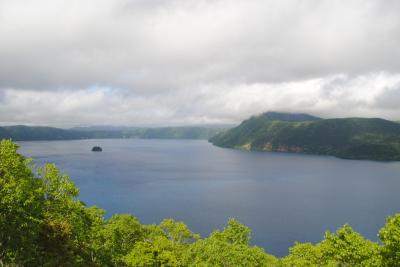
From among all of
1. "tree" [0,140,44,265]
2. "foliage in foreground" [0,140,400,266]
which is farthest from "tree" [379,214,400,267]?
"tree" [0,140,44,265]

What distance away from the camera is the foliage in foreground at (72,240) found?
3691 centimetres

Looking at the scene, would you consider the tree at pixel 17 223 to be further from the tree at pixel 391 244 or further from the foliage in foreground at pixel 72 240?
the tree at pixel 391 244

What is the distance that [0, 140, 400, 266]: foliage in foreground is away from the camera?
1453 inches

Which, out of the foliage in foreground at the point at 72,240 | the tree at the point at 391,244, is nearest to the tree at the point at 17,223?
the foliage in foreground at the point at 72,240

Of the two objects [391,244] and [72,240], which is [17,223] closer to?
[72,240]

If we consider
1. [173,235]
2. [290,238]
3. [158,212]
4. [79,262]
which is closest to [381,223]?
[290,238]

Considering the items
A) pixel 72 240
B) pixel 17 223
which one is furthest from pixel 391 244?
pixel 17 223

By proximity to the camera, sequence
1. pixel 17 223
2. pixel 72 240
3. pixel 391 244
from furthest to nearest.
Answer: pixel 72 240 → pixel 391 244 → pixel 17 223

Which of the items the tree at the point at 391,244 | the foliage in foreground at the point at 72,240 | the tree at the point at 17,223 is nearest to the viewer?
the tree at the point at 17,223

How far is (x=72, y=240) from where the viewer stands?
48.0 meters

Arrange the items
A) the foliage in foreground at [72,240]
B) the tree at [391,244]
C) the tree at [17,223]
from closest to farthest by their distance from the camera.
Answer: the tree at [17,223], the foliage in foreground at [72,240], the tree at [391,244]

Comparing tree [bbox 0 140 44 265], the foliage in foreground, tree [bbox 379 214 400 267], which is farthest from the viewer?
tree [bbox 379 214 400 267]

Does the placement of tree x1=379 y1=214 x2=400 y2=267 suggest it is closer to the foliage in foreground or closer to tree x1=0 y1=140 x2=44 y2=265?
the foliage in foreground

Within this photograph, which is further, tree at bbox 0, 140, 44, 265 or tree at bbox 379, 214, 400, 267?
tree at bbox 379, 214, 400, 267
